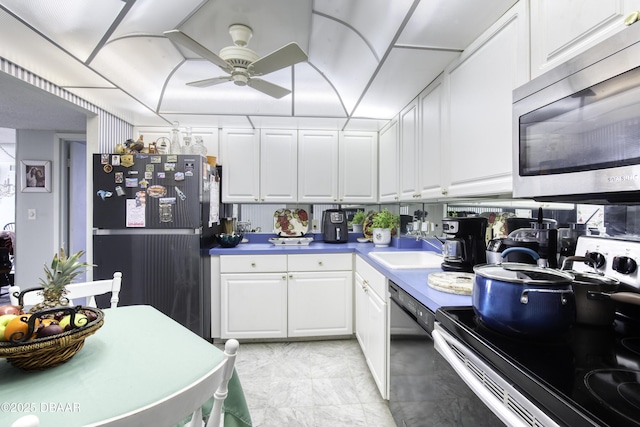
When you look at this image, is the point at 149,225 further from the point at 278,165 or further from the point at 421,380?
the point at 421,380

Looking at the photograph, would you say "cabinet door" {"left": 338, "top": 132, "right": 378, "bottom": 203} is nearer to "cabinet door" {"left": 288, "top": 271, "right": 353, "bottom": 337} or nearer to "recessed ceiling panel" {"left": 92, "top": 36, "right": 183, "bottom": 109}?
"cabinet door" {"left": 288, "top": 271, "right": 353, "bottom": 337}

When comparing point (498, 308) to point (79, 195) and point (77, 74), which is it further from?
point (79, 195)

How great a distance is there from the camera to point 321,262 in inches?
104

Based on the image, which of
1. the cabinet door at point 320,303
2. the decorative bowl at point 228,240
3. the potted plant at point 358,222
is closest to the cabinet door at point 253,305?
the cabinet door at point 320,303

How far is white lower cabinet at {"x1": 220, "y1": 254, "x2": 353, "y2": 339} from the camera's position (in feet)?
8.51

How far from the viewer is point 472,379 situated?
2.43 ft

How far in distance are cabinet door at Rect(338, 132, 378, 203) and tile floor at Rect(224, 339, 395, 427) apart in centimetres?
147

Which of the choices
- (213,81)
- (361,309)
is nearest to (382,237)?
(361,309)

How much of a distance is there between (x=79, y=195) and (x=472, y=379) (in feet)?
15.1

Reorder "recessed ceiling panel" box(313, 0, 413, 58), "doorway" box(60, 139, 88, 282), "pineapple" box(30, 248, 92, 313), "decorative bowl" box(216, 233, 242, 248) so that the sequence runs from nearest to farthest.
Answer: "pineapple" box(30, 248, 92, 313) < "recessed ceiling panel" box(313, 0, 413, 58) < "decorative bowl" box(216, 233, 242, 248) < "doorway" box(60, 139, 88, 282)

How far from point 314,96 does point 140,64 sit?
1295 mm

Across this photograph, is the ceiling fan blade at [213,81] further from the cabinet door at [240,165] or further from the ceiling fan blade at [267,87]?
the cabinet door at [240,165]

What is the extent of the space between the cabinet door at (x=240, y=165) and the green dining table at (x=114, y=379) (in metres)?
1.96

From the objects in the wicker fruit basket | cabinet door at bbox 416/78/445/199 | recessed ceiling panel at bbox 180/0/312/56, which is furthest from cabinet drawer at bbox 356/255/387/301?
recessed ceiling panel at bbox 180/0/312/56
